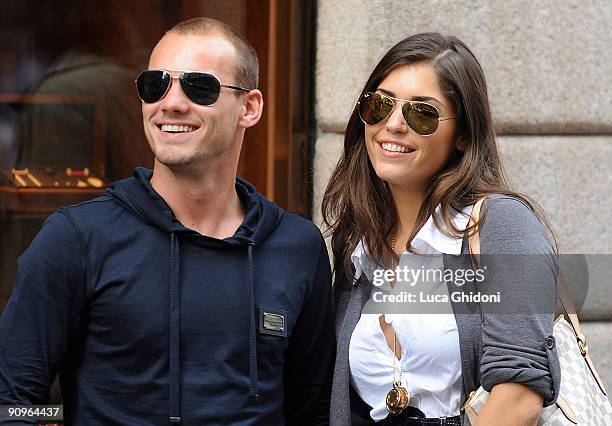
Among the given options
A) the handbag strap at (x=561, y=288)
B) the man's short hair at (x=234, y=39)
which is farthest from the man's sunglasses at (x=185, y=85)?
the handbag strap at (x=561, y=288)

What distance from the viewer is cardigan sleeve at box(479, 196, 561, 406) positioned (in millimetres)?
2711

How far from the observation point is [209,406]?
283 centimetres

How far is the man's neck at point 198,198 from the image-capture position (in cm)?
304

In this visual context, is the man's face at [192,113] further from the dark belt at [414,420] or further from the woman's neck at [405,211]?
the dark belt at [414,420]

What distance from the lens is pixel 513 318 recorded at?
2.74 metres

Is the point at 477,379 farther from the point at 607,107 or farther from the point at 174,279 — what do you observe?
the point at 607,107

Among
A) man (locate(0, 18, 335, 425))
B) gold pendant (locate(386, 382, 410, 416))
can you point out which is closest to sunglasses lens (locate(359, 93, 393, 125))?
man (locate(0, 18, 335, 425))

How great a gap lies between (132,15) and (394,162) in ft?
5.61

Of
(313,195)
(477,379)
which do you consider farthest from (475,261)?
(313,195)

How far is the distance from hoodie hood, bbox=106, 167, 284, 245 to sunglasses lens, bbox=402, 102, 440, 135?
1.71 feet

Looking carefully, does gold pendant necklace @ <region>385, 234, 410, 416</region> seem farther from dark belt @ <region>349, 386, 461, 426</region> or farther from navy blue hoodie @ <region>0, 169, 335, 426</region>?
navy blue hoodie @ <region>0, 169, 335, 426</region>

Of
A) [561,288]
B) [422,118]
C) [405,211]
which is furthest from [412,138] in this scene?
[561,288]

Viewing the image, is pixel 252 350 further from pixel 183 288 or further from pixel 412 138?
pixel 412 138

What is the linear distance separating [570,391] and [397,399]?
478mm
